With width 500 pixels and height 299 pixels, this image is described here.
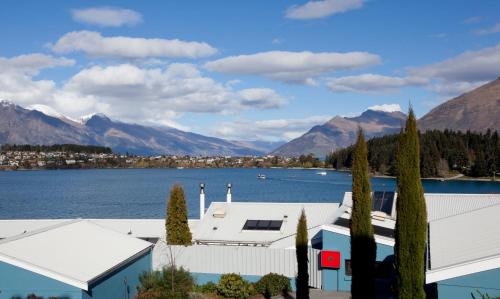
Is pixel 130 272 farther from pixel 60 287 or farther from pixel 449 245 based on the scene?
pixel 449 245

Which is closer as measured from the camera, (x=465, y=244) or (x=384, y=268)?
(x=465, y=244)

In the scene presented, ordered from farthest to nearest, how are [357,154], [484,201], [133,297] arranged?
[484,201], [133,297], [357,154]

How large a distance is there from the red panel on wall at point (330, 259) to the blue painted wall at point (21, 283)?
9812mm

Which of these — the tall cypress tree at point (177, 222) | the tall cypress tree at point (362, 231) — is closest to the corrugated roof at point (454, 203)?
the tall cypress tree at point (362, 231)

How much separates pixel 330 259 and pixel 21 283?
1089cm

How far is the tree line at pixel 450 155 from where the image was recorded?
5123 inches

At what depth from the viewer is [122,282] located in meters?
20.0

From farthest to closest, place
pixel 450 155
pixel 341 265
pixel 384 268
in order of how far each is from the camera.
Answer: pixel 450 155, pixel 341 265, pixel 384 268

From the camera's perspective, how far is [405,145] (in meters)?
14.4

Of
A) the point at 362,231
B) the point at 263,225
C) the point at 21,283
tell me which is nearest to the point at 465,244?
the point at 362,231

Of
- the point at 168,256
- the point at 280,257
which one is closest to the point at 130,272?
the point at 168,256

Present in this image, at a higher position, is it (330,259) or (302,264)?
(302,264)

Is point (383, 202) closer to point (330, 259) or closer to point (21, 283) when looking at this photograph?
point (330, 259)

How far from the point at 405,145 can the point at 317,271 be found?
9207 mm
